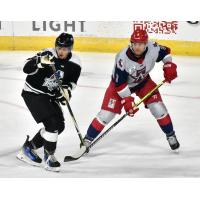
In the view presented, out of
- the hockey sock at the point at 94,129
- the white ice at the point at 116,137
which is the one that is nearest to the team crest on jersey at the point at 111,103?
the hockey sock at the point at 94,129

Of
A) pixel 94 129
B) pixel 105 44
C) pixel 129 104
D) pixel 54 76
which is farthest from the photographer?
pixel 105 44

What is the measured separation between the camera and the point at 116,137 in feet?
12.1

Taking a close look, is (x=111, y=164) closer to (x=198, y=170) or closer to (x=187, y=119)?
(x=198, y=170)

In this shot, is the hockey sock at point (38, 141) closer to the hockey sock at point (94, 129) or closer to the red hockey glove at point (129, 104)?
the hockey sock at point (94, 129)

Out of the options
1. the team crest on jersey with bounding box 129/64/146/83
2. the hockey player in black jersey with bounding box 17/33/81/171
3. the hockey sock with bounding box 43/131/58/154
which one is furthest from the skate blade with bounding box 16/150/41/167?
the team crest on jersey with bounding box 129/64/146/83

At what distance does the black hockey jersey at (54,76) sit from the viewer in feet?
10.1

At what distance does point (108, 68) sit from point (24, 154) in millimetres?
2163

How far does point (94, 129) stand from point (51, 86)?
1.53 ft

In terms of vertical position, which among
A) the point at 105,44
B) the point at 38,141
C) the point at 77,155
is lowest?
Result: the point at 105,44

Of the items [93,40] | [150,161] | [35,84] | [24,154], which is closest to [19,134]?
[24,154]

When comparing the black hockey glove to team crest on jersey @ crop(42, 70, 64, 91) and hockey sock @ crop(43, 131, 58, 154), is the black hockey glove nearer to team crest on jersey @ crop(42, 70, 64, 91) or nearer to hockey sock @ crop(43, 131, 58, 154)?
team crest on jersey @ crop(42, 70, 64, 91)

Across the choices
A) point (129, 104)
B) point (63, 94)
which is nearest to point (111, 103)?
point (129, 104)

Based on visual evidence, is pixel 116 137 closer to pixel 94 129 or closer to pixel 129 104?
pixel 94 129

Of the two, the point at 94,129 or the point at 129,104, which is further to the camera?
the point at 94,129
